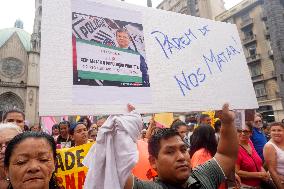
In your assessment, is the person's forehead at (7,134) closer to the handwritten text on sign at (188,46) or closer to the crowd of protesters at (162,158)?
the crowd of protesters at (162,158)

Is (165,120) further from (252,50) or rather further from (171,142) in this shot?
(252,50)

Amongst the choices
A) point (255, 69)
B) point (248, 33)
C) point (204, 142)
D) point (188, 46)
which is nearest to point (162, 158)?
point (188, 46)

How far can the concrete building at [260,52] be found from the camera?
2728 centimetres

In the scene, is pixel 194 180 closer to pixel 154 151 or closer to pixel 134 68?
pixel 154 151

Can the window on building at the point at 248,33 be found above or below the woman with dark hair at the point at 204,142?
above

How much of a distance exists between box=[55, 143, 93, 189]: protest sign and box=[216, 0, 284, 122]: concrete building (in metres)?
25.8

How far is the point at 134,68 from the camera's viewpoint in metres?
2.36

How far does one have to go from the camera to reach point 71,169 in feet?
12.3

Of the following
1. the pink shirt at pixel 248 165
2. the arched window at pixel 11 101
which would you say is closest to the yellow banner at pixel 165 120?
the pink shirt at pixel 248 165

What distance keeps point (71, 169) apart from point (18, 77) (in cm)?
2991

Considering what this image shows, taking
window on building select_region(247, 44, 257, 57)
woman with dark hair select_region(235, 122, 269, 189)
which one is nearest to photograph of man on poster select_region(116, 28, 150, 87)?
woman with dark hair select_region(235, 122, 269, 189)

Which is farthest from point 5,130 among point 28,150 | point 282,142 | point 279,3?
point 279,3

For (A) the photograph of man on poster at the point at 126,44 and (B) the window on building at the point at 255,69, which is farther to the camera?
(B) the window on building at the point at 255,69

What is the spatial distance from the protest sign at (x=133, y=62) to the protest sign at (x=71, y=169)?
6.09ft
